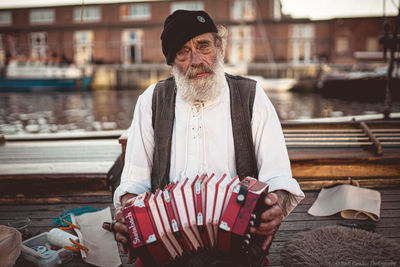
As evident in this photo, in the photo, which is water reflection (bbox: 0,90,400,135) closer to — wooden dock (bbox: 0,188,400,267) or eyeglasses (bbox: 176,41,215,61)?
wooden dock (bbox: 0,188,400,267)

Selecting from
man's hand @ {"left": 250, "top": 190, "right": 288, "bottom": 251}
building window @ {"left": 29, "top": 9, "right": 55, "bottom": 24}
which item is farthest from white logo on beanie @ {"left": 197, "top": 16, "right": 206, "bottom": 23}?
building window @ {"left": 29, "top": 9, "right": 55, "bottom": 24}

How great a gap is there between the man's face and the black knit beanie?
5 centimetres

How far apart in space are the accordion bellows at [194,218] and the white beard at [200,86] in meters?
0.58

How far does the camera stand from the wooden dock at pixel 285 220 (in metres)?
2.44

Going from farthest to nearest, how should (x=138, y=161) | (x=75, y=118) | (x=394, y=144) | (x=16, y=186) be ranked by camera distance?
(x=75, y=118)
(x=394, y=144)
(x=16, y=186)
(x=138, y=161)

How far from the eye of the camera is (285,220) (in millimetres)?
2762

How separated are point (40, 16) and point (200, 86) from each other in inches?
1356

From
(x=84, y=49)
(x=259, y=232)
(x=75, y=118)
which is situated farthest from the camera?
(x=84, y=49)

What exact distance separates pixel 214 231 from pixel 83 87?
1117 inches

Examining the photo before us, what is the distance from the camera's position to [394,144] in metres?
3.62

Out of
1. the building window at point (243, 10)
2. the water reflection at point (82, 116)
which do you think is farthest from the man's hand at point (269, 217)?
the building window at point (243, 10)

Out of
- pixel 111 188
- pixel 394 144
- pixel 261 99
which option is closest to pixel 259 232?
pixel 261 99

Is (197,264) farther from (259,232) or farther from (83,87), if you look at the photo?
(83,87)

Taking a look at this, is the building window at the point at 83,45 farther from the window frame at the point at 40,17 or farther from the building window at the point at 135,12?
the building window at the point at 135,12
